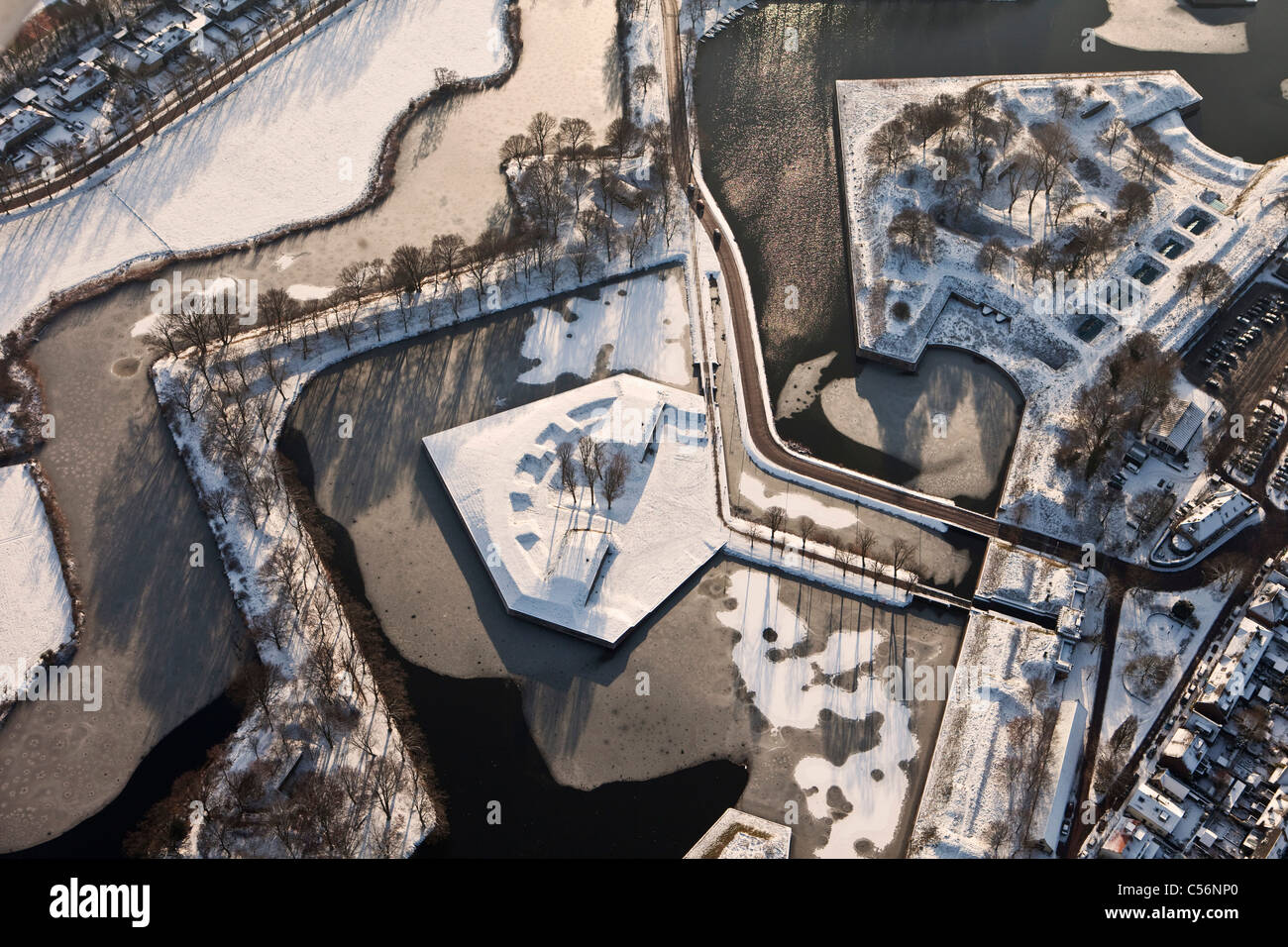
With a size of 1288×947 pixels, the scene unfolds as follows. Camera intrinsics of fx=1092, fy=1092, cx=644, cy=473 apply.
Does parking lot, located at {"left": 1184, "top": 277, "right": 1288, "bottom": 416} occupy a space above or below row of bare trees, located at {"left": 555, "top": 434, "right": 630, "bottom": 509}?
above

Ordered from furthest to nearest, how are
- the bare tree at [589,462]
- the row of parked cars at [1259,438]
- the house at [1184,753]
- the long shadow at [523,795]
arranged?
the row of parked cars at [1259,438]
the bare tree at [589,462]
the house at [1184,753]
the long shadow at [523,795]

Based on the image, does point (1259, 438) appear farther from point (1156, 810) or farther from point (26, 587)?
point (26, 587)

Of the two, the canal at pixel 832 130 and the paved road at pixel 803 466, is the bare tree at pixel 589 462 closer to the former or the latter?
the paved road at pixel 803 466

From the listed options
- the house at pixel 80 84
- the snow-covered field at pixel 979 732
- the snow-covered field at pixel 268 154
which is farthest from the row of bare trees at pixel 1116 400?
the house at pixel 80 84

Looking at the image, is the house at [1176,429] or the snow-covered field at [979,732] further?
the house at [1176,429]

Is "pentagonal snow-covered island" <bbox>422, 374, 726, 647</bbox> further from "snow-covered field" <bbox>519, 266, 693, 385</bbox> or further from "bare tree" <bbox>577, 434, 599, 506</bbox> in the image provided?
"snow-covered field" <bbox>519, 266, 693, 385</bbox>

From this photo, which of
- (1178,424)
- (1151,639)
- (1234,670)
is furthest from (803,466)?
(1234,670)

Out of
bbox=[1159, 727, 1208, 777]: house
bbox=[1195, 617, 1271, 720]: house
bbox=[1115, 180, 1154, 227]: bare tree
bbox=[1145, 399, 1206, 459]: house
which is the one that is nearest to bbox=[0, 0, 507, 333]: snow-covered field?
bbox=[1115, 180, 1154, 227]: bare tree

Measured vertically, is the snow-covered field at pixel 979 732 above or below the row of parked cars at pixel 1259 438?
below
